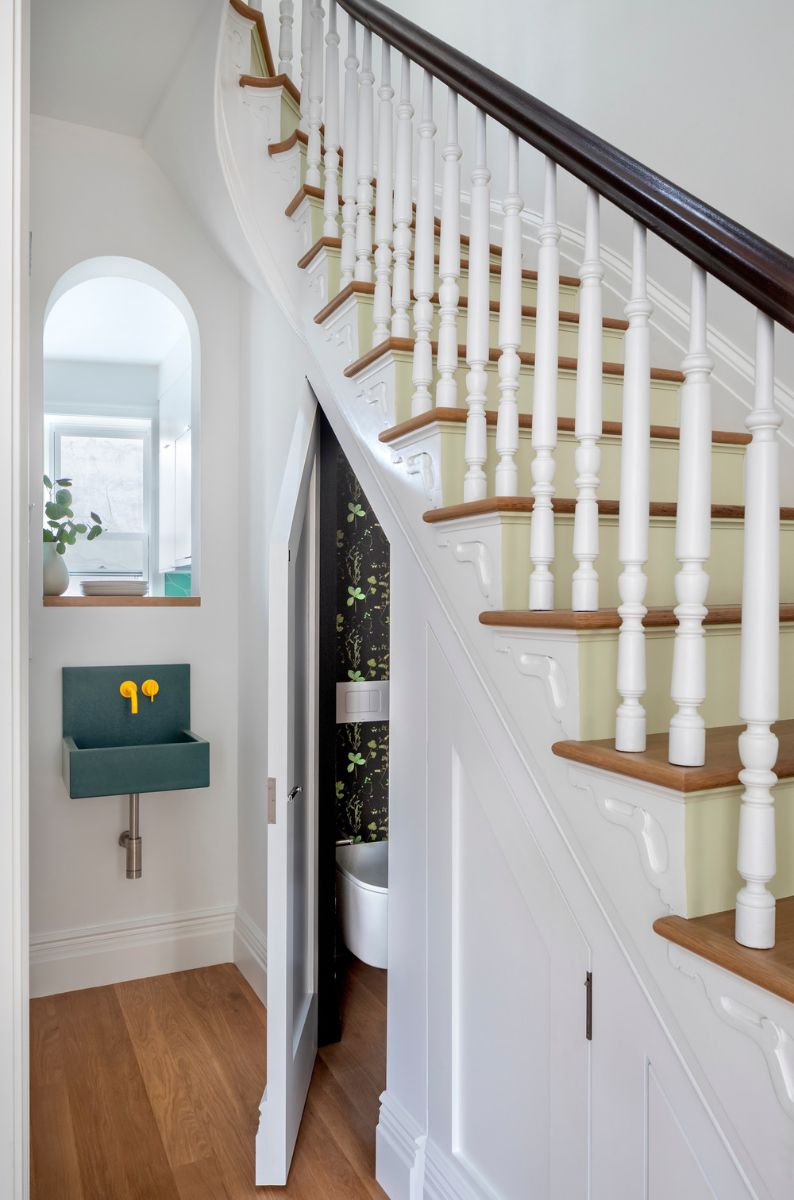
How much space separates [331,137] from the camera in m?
2.20

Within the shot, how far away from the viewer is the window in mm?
5105

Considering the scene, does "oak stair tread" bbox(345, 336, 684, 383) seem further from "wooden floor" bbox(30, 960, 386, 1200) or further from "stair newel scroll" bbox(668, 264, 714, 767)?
"wooden floor" bbox(30, 960, 386, 1200)

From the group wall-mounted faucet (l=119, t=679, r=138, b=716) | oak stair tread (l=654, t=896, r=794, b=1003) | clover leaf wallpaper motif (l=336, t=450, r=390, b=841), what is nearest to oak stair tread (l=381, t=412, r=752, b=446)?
oak stair tread (l=654, t=896, r=794, b=1003)

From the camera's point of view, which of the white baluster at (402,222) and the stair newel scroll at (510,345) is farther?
the white baluster at (402,222)

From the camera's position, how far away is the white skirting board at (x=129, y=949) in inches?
118

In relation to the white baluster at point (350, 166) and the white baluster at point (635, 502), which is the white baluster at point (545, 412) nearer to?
the white baluster at point (635, 502)

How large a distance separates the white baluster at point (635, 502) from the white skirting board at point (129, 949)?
2.48 m

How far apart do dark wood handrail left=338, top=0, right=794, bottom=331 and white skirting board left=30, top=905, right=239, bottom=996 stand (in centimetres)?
287

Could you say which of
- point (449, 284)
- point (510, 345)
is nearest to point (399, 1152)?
point (510, 345)

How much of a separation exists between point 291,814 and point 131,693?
113 cm

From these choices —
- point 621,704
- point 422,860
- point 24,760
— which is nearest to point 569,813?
point 621,704

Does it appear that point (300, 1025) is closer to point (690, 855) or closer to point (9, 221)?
point (690, 855)

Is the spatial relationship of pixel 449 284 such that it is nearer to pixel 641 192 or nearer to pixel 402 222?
pixel 402 222

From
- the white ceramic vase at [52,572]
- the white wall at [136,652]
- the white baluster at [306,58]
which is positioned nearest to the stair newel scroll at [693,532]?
the white baluster at [306,58]
